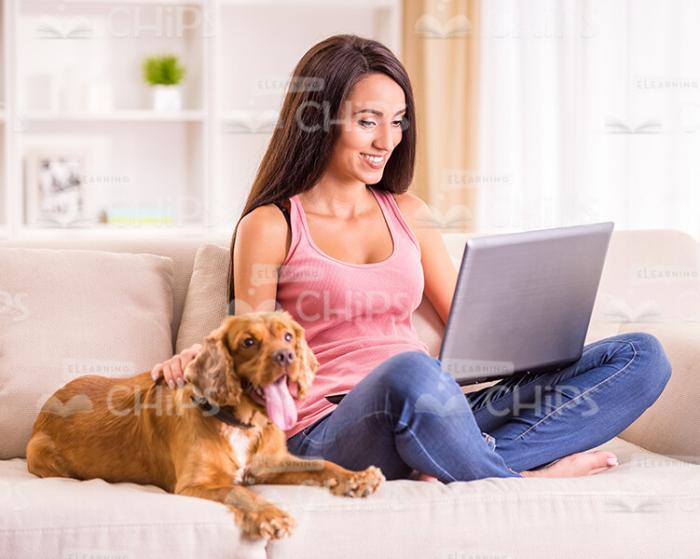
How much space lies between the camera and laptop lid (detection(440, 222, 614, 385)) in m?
1.67

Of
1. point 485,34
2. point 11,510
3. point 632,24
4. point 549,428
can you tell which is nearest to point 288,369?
point 11,510

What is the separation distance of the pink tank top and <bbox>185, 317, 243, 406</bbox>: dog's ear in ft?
0.94

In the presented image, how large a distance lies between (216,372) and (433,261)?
657 millimetres

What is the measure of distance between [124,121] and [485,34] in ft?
4.69

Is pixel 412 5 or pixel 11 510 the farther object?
pixel 412 5

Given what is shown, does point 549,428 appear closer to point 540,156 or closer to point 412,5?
point 540,156

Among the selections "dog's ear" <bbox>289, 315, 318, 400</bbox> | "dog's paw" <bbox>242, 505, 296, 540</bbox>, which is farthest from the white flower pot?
"dog's paw" <bbox>242, 505, 296, 540</bbox>

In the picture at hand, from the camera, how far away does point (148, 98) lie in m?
3.98

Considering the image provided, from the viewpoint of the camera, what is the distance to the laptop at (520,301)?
65.7 inches

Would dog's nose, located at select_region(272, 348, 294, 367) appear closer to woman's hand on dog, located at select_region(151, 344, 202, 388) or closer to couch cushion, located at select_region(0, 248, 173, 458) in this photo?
woman's hand on dog, located at select_region(151, 344, 202, 388)

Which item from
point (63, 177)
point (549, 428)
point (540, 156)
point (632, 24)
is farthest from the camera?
point (63, 177)

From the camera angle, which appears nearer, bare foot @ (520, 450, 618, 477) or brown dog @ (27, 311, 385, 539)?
brown dog @ (27, 311, 385, 539)

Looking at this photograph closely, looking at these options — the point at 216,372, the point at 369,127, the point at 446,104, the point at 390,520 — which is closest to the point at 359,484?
the point at 390,520

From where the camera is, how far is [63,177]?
12.7ft
